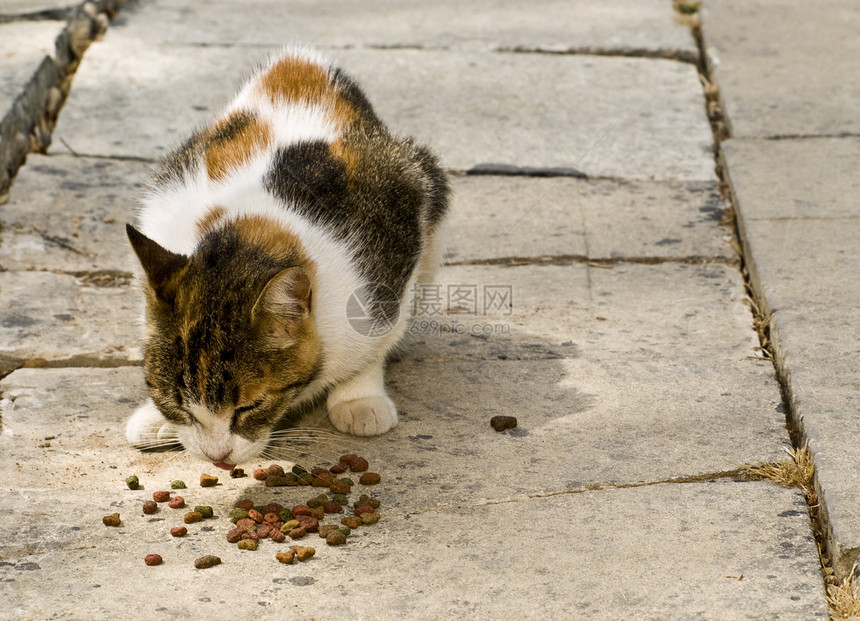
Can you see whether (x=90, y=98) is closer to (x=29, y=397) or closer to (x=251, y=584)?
(x=29, y=397)

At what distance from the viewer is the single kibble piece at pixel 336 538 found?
2666mm

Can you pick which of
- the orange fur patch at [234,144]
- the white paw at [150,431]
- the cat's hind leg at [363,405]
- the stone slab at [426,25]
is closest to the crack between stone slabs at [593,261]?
the cat's hind leg at [363,405]

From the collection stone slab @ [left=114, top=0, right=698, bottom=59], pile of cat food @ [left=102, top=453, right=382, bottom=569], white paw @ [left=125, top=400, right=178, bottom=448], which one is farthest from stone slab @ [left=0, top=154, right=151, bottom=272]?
stone slab @ [left=114, top=0, right=698, bottom=59]

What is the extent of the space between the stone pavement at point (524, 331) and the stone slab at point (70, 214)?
2 cm

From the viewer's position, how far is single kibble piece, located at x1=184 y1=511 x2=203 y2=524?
2789 millimetres

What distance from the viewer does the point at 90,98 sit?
5.59 meters

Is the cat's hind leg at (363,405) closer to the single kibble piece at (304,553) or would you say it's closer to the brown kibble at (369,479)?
the brown kibble at (369,479)

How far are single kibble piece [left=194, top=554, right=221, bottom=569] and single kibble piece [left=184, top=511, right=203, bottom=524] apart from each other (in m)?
0.22

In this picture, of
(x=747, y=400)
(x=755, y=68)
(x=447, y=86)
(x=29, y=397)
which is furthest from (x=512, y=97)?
(x=29, y=397)

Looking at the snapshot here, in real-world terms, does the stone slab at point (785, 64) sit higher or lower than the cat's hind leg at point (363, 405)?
higher

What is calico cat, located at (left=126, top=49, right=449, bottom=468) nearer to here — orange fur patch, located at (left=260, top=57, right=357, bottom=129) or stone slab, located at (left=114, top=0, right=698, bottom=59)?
orange fur patch, located at (left=260, top=57, right=357, bottom=129)

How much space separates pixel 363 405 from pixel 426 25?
3929 millimetres

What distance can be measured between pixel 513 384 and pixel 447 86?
2.77 meters

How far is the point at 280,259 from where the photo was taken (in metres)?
2.96
